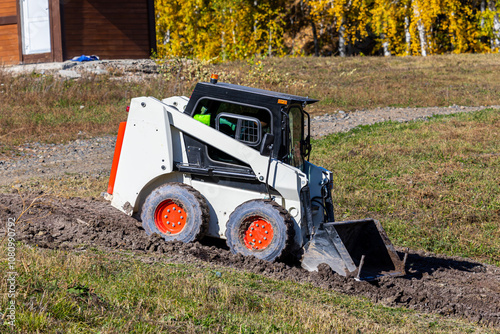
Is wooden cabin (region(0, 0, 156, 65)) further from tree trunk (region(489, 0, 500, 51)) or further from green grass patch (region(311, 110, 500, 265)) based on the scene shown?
tree trunk (region(489, 0, 500, 51))

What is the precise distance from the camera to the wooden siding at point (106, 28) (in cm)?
2138

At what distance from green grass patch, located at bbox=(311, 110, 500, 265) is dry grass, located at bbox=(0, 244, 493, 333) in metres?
3.45

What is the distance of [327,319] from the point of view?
494 centimetres

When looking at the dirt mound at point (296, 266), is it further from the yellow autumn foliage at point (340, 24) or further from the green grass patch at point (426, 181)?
the yellow autumn foliage at point (340, 24)

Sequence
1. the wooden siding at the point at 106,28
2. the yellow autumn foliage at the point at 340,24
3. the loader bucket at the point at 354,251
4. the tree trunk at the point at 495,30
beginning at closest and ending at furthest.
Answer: the loader bucket at the point at 354,251
the wooden siding at the point at 106,28
the tree trunk at the point at 495,30
the yellow autumn foliage at the point at 340,24

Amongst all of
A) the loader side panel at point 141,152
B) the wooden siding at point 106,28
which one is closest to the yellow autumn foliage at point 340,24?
the wooden siding at point 106,28

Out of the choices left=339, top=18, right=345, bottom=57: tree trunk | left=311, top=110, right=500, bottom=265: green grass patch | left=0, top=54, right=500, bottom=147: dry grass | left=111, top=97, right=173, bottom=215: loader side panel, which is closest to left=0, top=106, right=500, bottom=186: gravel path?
left=0, top=54, right=500, bottom=147: dry grass

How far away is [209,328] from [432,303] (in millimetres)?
2839

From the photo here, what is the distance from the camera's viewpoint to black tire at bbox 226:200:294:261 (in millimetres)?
6695

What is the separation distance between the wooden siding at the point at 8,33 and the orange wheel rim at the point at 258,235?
1711 centimetres

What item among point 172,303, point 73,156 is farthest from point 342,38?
point 172,303

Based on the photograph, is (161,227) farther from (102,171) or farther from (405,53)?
(405,53)

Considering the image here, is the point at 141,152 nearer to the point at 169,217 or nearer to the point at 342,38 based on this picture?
the point at 169,217

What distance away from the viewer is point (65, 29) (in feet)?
69.6
